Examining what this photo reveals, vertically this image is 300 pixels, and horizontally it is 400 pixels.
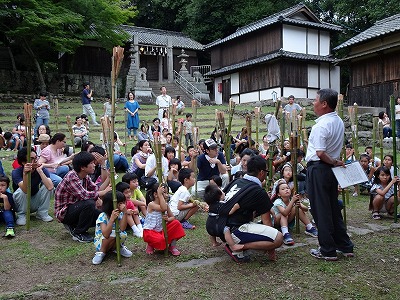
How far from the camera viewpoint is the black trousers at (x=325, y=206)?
416 cm

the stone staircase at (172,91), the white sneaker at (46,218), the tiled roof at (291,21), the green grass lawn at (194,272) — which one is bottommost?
the green grass lawn at (194,272)

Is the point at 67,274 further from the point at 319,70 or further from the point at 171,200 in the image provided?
the point at 319,70

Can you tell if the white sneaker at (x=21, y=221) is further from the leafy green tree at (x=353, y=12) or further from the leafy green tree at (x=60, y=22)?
the leafy green tree at (x=353, y=12)

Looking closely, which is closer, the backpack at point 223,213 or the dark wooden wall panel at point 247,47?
the backpack at point 223,213

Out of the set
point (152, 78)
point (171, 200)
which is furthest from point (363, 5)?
point (171, 200)

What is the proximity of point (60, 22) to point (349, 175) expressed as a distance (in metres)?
18.4

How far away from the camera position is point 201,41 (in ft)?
114

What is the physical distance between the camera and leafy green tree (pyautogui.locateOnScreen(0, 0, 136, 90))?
1880 centimetres

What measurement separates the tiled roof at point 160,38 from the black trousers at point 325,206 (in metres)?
26.4

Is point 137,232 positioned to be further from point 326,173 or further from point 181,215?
point 326,173

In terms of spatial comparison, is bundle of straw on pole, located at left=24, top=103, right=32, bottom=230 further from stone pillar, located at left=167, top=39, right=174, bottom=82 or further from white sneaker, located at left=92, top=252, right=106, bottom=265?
stone pillar, located at left=167, top=39, right=174, bottom=82

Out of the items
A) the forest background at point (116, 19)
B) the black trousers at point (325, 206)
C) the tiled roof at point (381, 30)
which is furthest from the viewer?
the forest background at point (116, 19)

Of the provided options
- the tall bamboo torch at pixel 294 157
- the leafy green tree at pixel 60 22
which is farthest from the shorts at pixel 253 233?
the leafy green tree at pixel 60 22

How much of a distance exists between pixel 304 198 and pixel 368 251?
2372mm
